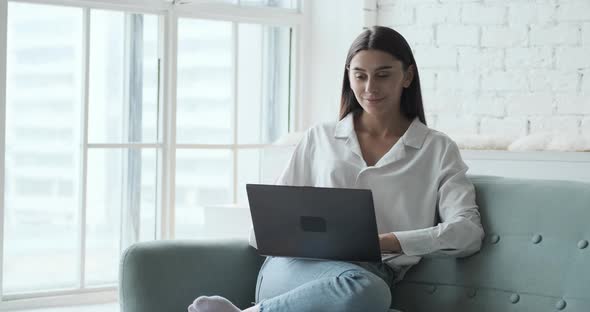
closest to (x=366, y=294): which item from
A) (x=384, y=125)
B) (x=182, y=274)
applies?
(x=182, y=274)

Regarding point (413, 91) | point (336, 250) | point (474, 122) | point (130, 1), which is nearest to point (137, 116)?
point (130, 1)

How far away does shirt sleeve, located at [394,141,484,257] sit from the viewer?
2291 millimetres

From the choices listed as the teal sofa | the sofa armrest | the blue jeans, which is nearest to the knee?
the blue jeans

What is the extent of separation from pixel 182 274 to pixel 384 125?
741 millimetres

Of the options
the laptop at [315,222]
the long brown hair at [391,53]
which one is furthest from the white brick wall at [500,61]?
the laptop at [315,222]

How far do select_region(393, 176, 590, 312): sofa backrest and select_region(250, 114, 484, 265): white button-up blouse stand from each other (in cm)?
5

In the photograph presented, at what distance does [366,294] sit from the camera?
2115 mm

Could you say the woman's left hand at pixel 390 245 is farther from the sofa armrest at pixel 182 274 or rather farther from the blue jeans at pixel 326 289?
the sofa armrest at pixel 182 274

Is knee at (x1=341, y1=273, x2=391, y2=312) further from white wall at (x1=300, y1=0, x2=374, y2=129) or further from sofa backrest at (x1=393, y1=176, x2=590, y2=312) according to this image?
white wall at (x1=300, y1=0, x2=374, y2=129)

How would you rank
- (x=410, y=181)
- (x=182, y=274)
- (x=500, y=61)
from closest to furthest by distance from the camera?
(x=182, y=274) → (x=410, y=181) → (x=500, y=61)

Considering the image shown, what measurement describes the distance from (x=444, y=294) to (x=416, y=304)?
0.09 meters

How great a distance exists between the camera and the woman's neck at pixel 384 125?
263 centimetres

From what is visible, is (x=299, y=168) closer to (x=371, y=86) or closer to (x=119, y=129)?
(x=371, y=86)

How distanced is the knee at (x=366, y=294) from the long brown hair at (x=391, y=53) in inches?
26.2
